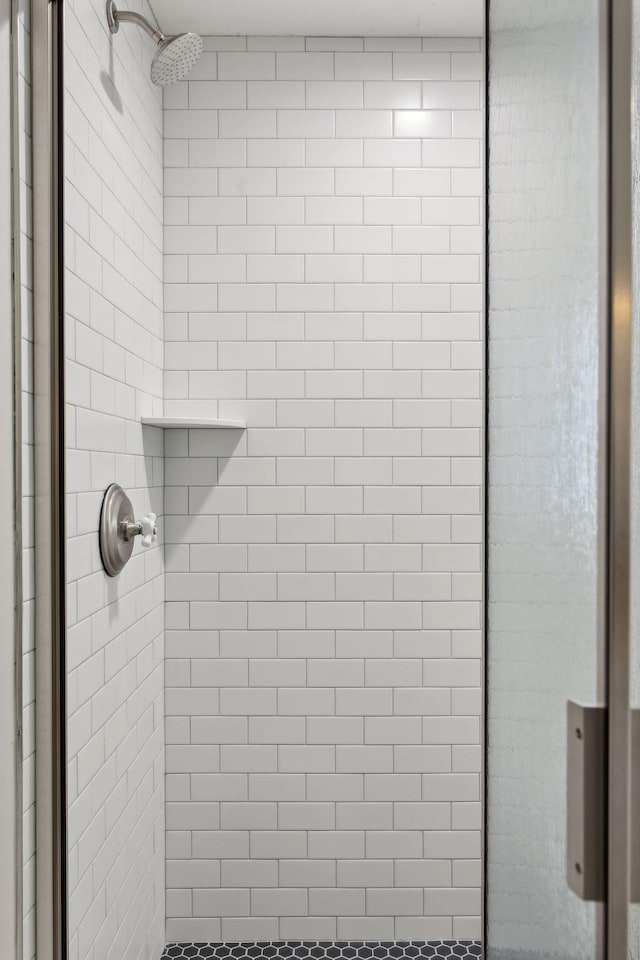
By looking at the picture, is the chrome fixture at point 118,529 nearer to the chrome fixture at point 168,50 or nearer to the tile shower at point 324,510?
the tile shower at point 324,510

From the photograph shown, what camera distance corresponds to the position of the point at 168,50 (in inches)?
65.0

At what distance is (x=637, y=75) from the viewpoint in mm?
641

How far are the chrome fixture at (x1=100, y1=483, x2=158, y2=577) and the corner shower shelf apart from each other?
0.26 metres

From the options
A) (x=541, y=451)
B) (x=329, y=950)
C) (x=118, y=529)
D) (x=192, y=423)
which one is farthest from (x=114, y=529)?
(x=329, y=950)

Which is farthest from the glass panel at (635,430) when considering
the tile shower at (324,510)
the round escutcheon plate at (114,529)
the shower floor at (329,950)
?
the shower floor at (329,950)

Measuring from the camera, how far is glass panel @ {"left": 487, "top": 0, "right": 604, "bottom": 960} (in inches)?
25.1

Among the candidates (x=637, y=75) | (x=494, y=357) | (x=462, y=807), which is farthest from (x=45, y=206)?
(x=462, y=807)

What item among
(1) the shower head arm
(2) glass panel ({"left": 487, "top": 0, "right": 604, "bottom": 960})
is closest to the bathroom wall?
(1) the shower head arm

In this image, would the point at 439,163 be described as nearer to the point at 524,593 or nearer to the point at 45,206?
the point at 45,206

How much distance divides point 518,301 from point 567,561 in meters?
0.30

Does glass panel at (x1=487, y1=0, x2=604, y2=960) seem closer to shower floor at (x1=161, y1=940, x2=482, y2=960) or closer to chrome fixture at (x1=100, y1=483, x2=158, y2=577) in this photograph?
chrome fixture at (x1=100, y1=483, x2=158, y2=577)

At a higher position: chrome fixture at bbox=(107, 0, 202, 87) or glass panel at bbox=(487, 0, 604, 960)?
chrome fixture at bbox=(107, 0, 202, 87)

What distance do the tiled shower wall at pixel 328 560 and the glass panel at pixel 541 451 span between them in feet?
3.87

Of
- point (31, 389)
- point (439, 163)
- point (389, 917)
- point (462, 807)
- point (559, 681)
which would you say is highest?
point (439, 163)
